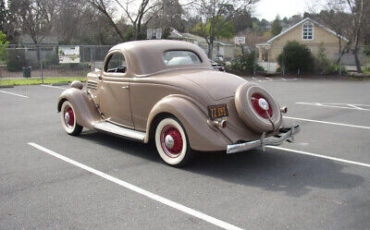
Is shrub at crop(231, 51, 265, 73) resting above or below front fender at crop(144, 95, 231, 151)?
above

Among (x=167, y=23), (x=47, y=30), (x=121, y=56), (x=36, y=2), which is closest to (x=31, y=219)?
(x=121, y=56)

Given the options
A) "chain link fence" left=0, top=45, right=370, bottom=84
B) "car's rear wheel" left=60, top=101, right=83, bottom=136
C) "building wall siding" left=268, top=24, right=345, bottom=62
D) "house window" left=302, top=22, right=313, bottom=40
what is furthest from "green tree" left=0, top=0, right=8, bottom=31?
"car's rear wheel" left=60, top=101, right=83, bottom=136

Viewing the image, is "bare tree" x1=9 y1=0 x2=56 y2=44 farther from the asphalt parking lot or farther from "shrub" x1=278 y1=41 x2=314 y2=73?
the asphalt parking lot

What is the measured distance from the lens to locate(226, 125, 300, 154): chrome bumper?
15.8ft

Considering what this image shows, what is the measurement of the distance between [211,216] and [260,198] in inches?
29.3

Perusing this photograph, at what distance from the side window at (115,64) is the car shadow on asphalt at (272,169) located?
4.57 ft

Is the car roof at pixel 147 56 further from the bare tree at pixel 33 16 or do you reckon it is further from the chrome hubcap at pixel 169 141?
the bare tree at pixel 33 16

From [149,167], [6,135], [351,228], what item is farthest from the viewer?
[6,135]

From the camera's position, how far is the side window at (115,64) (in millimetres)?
6715

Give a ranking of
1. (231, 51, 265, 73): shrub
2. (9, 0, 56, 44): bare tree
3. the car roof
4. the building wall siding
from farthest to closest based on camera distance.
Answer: the building wall siding < (9, 0, 56, 44): bare tree < (231, 51, 265, 73): shrub < the car roof

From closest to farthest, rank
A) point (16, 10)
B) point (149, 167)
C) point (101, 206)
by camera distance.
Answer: point (101, 206) < point (149, 167) < point (16, 10)

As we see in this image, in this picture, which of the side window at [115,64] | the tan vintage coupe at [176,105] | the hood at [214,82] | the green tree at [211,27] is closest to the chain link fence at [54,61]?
the green tree at [211,27]

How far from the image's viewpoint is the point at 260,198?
431 cm

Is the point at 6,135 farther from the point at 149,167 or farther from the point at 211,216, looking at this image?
the point at 211,216
